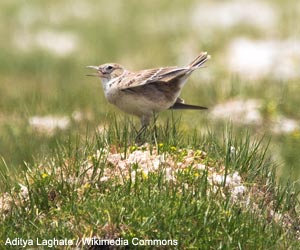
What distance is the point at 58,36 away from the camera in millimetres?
22609

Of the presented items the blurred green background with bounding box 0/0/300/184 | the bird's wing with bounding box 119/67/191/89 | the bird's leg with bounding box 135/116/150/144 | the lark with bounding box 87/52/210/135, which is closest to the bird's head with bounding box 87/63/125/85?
the lark with bounding box 87/52/210/135


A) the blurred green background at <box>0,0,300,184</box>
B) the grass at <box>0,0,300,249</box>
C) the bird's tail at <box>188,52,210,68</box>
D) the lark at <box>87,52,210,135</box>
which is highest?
the bird's tail at <box>188,52,210,68</box>

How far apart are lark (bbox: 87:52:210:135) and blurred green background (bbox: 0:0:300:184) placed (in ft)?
1.08

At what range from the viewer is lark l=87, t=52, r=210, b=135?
10.2 meters

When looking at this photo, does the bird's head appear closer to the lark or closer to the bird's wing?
the lark

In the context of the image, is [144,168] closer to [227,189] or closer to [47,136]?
[227,189]

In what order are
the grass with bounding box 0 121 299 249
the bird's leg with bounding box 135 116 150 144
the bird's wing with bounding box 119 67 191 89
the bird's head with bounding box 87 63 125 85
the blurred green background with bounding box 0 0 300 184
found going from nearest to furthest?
the grass with bounding box 0 121 299 249 → the bird's leg with bounding box 135 116 150 144 → the bird's wing with bounding box 119 67 191 89 → the bird's head with bounding box 87 63 125 85 → the blurred green background with bounding box 0 0 300 184

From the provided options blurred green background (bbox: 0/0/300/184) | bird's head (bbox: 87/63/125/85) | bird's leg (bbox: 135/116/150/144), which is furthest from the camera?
blurred green background (bbox: 0/0/300/184)

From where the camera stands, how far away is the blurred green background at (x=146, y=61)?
12.6 m

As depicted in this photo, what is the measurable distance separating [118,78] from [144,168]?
1945mm

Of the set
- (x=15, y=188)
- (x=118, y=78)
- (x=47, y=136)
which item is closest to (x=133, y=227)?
(x=15, y=188)

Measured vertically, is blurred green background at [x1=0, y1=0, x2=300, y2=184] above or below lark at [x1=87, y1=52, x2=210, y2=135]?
below

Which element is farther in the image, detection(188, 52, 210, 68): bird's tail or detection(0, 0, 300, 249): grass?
detection(188, 52, 210, 68): bird's tail

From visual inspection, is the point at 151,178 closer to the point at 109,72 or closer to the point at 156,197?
the point at 156,197
